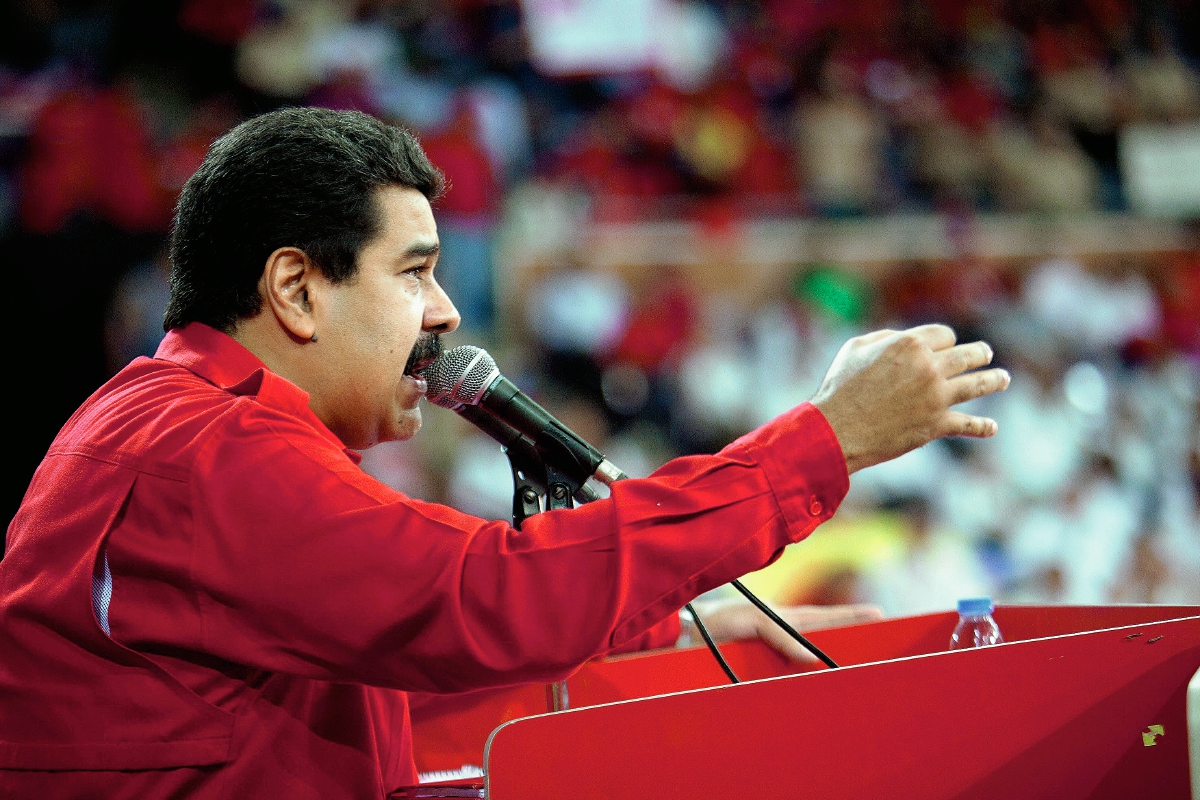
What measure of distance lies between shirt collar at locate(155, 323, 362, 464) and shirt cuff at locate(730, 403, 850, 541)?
0.47 meters

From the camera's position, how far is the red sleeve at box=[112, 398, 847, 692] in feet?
3.47

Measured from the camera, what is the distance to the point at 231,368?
134 cm

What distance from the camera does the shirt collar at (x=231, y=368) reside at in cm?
125

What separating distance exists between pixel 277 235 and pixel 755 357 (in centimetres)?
474

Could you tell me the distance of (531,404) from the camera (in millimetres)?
Result: 1422

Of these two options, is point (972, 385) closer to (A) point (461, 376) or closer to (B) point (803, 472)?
(B) point (803, 472)

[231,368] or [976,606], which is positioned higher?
[231,368]

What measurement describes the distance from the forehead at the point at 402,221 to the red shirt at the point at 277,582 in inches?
9.4

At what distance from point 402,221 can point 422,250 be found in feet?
0.14

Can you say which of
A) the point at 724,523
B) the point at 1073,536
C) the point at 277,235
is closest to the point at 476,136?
the point at 1073,536

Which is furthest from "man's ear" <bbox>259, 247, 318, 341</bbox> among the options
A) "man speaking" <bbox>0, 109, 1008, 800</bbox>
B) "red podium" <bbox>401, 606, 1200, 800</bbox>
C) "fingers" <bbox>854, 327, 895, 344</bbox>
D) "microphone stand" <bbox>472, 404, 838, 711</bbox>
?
"fingers" <bbox>854, 327, 895, 344</bbox>

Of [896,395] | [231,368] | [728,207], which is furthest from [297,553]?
[728,207]

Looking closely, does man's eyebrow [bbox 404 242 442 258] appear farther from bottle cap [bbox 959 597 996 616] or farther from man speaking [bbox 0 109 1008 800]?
bottle cap [bbox 959 597 996 616]

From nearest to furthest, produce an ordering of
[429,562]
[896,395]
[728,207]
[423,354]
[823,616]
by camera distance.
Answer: [429,562], [896,395], [423,354], [823,616], [728,207]
